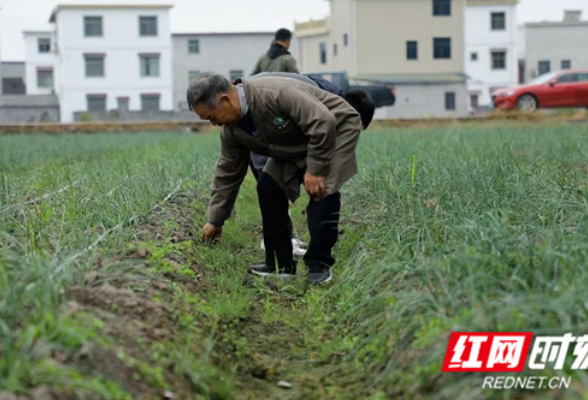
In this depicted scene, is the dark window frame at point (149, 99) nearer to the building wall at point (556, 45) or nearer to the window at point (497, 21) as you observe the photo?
the window at point (497, 21)

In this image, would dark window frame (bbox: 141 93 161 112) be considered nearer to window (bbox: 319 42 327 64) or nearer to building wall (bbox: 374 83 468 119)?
window (bbox: 319 42 327 64)

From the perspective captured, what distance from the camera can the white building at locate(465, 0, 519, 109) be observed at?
58.5 meters

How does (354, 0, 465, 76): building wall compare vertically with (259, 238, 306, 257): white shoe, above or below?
above

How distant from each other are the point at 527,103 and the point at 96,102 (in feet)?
109

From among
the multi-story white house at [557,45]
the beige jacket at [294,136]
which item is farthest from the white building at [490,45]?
the beige jacket at [294,136]

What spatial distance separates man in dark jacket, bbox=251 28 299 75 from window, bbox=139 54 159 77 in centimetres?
4798

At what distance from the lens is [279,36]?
9.48 meters

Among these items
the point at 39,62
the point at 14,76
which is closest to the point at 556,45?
the point at 39,62

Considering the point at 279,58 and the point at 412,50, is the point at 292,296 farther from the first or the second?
the point at 412,50

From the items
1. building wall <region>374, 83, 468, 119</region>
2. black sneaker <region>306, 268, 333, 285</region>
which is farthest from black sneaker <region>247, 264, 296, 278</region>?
building wall <region>374, 83, 468, 119</region>

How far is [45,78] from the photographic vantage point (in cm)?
6456

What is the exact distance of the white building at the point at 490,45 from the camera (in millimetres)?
58500

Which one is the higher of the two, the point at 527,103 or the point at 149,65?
the point at 149,65

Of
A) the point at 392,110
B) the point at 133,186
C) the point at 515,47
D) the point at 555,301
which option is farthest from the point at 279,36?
the point at 515,47
